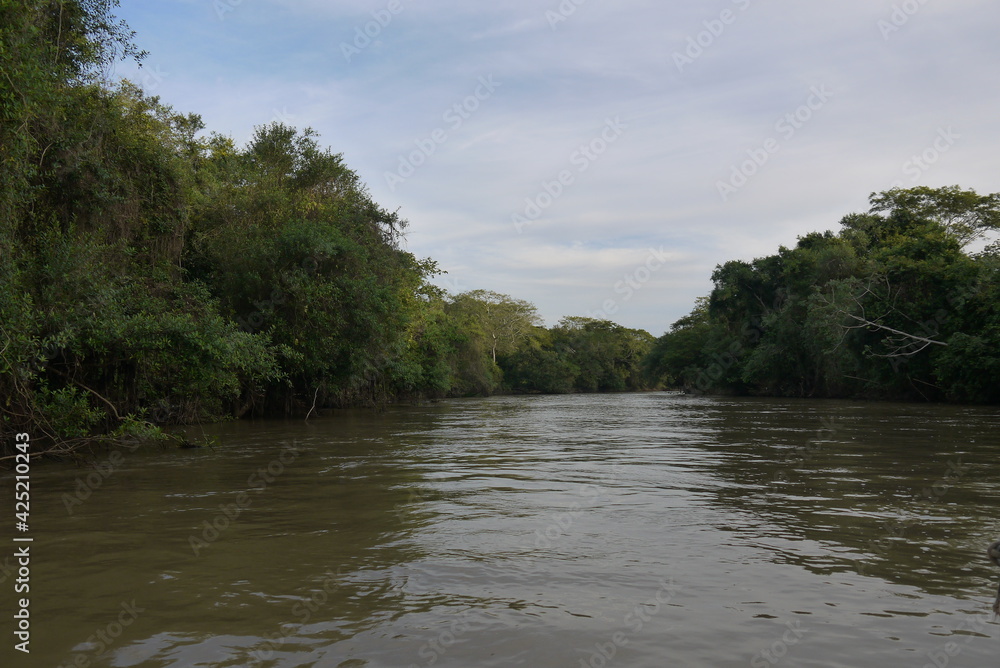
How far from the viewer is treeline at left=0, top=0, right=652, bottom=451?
34.3 ft

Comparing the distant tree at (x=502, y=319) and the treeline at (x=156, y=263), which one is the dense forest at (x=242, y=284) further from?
the distant tree at (x=502, y=319)

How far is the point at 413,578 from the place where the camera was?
16.5 feet

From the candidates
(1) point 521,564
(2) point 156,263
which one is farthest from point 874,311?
(1) point 521,564

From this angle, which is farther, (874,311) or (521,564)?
(874,311)

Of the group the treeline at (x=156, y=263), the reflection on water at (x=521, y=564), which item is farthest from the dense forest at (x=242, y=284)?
the reflection on water at (x=521, y=564)

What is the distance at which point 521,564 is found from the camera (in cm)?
538

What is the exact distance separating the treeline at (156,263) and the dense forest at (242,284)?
0.05 metres

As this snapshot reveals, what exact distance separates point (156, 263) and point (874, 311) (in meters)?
29.0

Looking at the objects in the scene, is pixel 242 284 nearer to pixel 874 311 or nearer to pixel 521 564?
pixel 521 564

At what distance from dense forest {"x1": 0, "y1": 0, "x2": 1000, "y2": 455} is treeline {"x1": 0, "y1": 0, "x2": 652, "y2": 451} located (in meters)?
0.05

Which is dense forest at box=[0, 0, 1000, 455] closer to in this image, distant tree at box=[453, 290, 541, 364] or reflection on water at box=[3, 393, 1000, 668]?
Result: reflection on water at box=[3, 393, 1000, 668]

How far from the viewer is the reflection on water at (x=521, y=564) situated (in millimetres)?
3789

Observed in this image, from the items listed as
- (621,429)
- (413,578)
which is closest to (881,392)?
(621,429)

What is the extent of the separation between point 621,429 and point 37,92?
14.8 m
